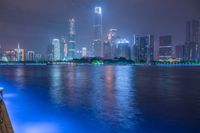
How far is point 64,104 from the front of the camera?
84.7 ft

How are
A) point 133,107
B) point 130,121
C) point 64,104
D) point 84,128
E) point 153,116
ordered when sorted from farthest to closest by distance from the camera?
point 64,104 < point 133,107 < point 153,116 < point 130,121 < point 84,128

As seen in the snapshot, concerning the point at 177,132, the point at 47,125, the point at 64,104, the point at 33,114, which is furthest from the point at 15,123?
the point at 177,132

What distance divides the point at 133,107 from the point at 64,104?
22.2 ft

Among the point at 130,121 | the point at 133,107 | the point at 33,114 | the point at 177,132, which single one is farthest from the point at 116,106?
the point at 177,132

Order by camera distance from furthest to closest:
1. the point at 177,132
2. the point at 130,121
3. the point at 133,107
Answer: the point at 133,107 < the point at 130,121 < the point at 177,132

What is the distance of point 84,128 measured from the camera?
17203 millimetres

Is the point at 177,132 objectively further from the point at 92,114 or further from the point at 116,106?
the point at 116,106

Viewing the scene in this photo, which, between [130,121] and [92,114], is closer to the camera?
[130,121]

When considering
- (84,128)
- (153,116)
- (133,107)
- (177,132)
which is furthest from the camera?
(133,107)

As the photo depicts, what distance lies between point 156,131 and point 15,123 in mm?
9208

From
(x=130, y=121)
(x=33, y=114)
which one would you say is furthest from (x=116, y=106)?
(x=33, y=114)

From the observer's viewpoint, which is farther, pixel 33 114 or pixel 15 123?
pixel 33 114

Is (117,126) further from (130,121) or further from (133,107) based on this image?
(133,107)

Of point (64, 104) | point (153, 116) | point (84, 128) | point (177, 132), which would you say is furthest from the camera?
point (64, 104)
